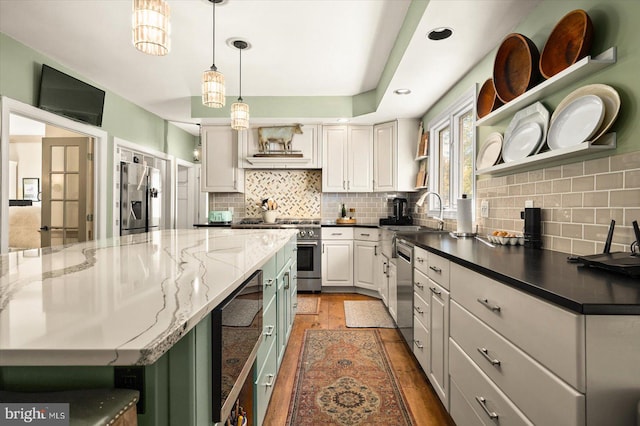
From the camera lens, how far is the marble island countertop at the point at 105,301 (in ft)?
1.85

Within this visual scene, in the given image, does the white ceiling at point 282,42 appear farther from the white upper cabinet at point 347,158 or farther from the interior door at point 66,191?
the interior door at point 66,191

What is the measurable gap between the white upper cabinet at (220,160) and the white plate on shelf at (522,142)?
11.9 feet

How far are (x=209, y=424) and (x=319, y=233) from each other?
3809mm

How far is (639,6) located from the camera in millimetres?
1371

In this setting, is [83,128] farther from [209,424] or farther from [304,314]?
[209,424]

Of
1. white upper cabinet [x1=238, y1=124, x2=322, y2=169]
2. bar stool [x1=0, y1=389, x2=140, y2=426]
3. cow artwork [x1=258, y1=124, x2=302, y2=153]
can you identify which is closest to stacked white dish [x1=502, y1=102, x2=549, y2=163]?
bar stool [x1=0, y1=389, x2=140, y2=426]

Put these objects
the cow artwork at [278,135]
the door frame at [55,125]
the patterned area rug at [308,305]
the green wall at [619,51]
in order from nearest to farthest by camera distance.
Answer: the green wall at [619,51] < the door frame at [55,125] < the patterned area rug at [308,305] < the cow artwork at [278,135]

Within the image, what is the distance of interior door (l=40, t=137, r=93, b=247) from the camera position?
4266mm

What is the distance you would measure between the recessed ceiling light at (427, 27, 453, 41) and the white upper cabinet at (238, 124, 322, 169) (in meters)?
2.61

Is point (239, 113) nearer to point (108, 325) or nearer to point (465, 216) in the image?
point (465, 216)

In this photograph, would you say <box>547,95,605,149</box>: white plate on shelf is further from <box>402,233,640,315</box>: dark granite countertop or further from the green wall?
<box>402,233,640,315</box>: dark granite countertop

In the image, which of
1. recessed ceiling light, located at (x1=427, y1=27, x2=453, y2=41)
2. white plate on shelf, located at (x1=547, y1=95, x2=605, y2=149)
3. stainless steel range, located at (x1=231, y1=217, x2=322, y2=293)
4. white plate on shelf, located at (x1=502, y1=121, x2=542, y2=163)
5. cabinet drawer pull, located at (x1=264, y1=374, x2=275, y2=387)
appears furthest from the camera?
stainless steel range, located at (x1=231, y1=217, x2=322, y2=293)

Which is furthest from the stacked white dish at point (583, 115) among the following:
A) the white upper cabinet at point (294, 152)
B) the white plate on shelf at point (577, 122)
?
the white upper cabinet at point (294, 152)

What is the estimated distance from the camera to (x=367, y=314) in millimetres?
3730
